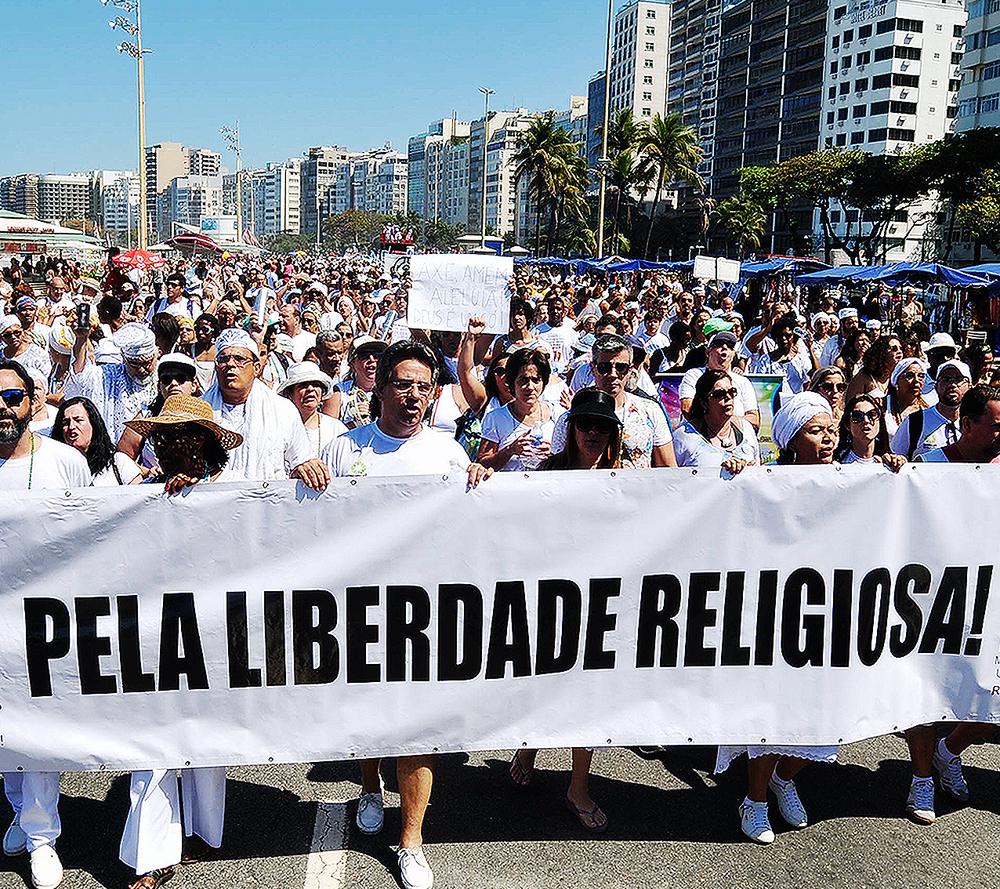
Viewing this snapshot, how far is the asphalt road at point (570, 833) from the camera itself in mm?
3643

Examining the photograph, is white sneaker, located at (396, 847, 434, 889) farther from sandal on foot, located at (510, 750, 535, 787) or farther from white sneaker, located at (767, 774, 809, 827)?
white sneaker, located at (767, 774, 809, 827)

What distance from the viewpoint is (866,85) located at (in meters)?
89.6

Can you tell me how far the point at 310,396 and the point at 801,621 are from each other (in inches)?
127

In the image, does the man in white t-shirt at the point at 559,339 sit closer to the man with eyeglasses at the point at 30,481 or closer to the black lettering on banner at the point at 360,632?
the man with eyeglasses at the point at 30,481

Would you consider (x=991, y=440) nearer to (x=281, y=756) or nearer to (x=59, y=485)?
(x=281, y=756)

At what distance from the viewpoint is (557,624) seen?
3709 mm

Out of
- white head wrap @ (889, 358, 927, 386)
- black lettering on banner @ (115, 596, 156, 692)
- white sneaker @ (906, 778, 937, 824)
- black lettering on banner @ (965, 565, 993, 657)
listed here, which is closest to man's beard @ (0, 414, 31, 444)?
black lettering on banner @ (115, 596, 156, 692)

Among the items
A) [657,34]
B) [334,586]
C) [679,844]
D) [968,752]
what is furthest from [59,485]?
[657,34]

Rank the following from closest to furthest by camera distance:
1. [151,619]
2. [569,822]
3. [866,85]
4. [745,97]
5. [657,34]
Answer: [151,619] < [569,822] < [866,85] < [745,97] < [657,34]

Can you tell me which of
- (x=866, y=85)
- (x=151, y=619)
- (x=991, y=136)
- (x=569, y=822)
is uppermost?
(x=866, y=85)

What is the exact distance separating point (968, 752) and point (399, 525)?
9.60 feet

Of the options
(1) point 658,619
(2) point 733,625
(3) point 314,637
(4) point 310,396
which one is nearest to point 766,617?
(2) point 733,625

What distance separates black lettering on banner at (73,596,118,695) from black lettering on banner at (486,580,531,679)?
51.1 inches

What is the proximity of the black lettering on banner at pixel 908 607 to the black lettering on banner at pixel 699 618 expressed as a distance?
0.69m
